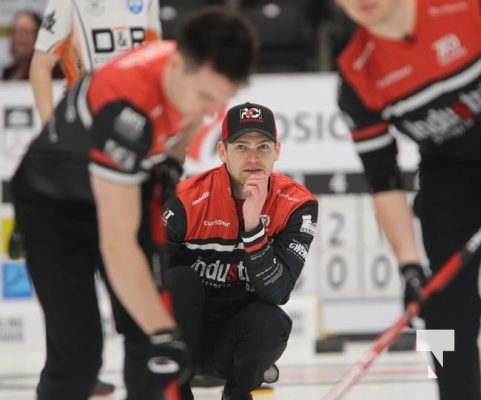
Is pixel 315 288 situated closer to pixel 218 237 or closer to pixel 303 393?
pixel 303 393

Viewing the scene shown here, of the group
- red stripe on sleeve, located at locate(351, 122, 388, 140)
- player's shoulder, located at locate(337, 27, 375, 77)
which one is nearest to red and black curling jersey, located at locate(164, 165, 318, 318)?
red stripe on sleeve, located at locate(351, 122, 388, 140)

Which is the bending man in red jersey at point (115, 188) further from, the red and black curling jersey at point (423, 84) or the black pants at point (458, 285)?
the black pants at point (458, 285)

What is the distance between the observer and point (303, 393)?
516cm

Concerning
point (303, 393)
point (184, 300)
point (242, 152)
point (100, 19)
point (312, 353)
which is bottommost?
point (312, 353)

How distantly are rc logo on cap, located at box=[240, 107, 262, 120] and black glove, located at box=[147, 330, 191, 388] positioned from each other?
1.41 m

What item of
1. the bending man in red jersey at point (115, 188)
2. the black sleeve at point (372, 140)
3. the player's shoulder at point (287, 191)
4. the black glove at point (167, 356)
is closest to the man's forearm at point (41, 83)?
the player's shoulder at point (287, 191)

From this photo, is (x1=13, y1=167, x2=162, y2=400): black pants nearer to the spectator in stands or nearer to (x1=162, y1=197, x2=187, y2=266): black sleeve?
(x1=162, y1=197, x2=187, y2=266): black sleeve

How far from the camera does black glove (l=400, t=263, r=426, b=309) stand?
131 inches

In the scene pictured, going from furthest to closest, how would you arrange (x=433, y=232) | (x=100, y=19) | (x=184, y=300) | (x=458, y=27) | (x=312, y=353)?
(x=312, y=353), (x=100, y=19), (x=184, y=300), (x=433, y=232), (x=458, y=27)

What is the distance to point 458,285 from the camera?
340cm

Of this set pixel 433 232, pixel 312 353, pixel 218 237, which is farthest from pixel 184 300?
pixel 312 353

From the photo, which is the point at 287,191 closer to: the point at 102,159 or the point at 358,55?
the point at 358,55

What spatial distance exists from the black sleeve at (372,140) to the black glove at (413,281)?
0.69ft

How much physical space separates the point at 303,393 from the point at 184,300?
115 centimetres
